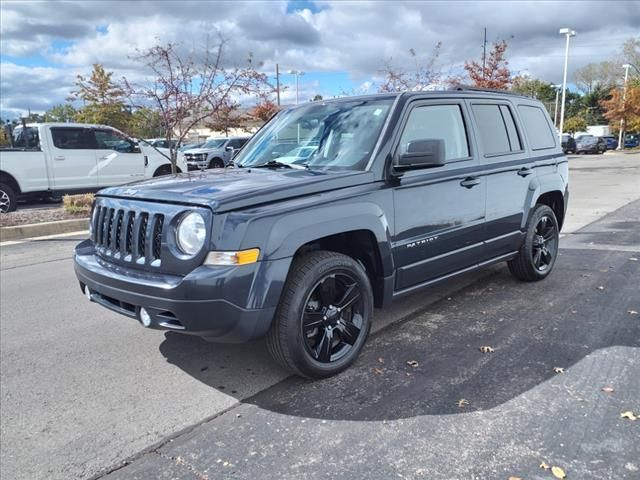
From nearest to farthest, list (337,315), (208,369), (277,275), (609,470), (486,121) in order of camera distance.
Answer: (609,470), (277,275), (337,315), (208,369), (486,121)

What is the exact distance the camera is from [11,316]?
5.16m

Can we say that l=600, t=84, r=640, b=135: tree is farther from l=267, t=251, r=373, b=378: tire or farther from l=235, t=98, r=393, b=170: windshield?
l=267, t=251, r=373, b=378: tire

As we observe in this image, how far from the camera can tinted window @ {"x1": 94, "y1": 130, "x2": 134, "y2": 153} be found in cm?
1388

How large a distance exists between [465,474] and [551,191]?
4002 mm

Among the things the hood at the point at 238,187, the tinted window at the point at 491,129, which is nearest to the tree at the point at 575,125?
the tinted window at the point at 491,129

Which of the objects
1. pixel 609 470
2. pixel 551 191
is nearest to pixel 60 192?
pixel 551 191

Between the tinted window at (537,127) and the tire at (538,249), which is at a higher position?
the tinted window at (537,127)

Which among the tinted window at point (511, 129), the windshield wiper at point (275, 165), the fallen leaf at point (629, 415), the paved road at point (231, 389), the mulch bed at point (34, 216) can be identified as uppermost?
the tinted window at point (511, 129)

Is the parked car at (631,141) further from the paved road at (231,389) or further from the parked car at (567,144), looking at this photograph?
the paved road at (231,389)

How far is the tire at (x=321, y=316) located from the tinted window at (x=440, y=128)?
1.08 meters

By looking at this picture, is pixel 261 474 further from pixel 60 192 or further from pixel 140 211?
pixel 60 192

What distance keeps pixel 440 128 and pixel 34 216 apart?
384 inches

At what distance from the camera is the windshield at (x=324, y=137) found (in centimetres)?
392

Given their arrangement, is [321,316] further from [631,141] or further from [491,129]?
[631,141]
